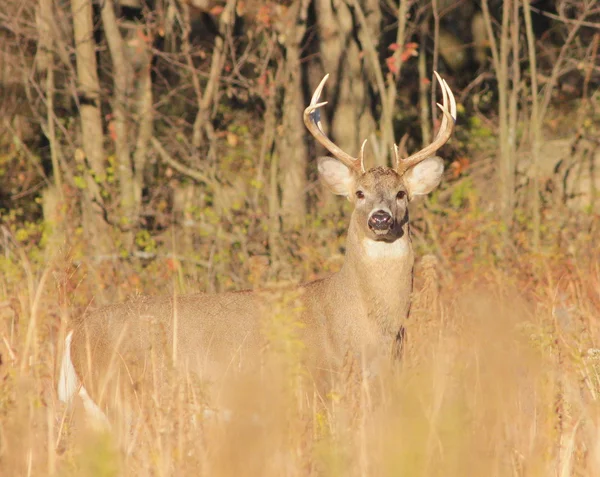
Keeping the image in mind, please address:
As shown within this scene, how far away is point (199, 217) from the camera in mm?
9594

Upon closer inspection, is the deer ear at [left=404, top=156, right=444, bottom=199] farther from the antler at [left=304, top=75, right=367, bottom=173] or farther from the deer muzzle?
the deer muzzle

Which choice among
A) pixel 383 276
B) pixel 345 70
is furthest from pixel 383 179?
pixel 345 70

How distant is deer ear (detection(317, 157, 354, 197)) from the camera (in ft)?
19.5

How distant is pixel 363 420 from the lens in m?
3.18

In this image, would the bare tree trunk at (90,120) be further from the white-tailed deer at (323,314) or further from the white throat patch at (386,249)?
the white throat patch at (386,249)

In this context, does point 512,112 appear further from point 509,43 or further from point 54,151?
point 54,151

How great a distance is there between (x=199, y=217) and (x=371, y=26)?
2.19 meters

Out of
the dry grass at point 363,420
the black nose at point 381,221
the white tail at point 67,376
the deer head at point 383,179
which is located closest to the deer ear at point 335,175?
the deer head at point 383,179

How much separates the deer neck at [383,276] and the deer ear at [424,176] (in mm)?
494

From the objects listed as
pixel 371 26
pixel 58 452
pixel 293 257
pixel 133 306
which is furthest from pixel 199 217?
pixel 58 452

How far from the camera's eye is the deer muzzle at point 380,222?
205 inches

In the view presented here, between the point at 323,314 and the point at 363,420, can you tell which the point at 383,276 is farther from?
the point at 363,420

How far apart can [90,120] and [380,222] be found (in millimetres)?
5108

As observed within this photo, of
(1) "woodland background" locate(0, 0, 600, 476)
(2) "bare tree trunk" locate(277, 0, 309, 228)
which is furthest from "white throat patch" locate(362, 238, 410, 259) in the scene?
(2) "bare tree trunk" locate(277, 0, 309, 228)
